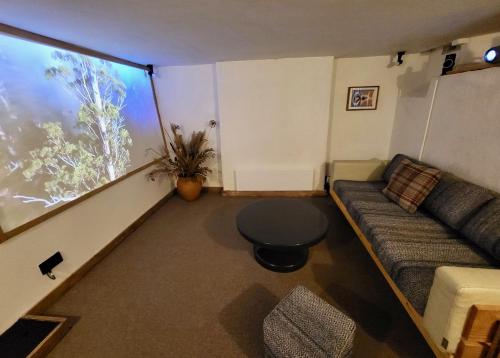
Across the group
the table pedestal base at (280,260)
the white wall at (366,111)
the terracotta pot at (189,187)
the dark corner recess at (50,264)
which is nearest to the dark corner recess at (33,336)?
the dark corner recess at (50,264)

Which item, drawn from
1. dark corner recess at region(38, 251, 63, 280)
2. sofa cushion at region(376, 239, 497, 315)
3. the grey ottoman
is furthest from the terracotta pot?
sofa cushion at region(376, 239, 497, 315)

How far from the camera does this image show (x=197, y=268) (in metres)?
2.11

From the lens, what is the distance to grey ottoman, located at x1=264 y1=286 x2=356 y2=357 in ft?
3.63

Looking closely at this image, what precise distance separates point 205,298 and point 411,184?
2.17 metres

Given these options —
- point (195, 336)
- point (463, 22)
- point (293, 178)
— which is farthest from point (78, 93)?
point (463, 22)

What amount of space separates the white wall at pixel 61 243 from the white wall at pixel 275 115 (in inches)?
61.0

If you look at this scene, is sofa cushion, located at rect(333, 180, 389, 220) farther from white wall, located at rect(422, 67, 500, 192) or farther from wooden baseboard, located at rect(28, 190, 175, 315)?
wooden baseboard, located at rect(28, 190, 175, 315)

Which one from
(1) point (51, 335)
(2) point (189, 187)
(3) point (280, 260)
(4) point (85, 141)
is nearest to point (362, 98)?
(3) point (280, 260)

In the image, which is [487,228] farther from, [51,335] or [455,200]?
[51,335]

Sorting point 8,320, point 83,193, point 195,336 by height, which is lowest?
point 195,336

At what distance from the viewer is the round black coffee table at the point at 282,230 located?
1.72 m

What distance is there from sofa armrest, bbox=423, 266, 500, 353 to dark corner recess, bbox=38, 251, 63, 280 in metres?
2.54

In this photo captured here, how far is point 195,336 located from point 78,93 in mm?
2327

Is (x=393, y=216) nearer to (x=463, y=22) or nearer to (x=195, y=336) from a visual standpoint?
(x=463, y=22)
